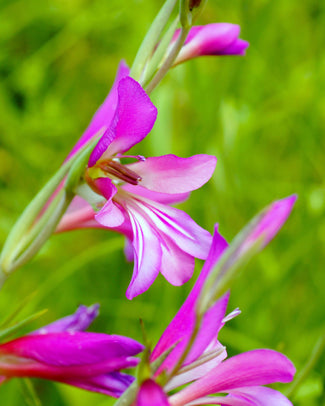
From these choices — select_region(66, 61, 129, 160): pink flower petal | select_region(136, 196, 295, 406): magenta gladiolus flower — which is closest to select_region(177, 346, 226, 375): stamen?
select_region(136, 196, 295, 406): magenta gladiolus flower

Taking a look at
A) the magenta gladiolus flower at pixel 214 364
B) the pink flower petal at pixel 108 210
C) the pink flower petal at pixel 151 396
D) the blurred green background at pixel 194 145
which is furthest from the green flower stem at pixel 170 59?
the blurred green background at pixel 194 145

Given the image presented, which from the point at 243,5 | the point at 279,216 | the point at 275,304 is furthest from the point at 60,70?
the point at 279,216

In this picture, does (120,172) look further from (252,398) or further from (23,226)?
(252,398)

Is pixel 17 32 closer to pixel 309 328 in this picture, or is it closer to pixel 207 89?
pixel 207 89

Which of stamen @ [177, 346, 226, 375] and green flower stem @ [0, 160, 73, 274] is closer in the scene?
stamen @ [177, 346, 226, 375]

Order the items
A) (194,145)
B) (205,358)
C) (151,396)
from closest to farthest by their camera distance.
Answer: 1. (151,396)
2. (205,358)
3. (194,145)

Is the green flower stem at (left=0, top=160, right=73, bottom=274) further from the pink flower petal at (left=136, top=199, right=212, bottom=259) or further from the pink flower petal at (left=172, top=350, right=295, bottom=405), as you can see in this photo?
the pink flower petal at (left=172, top=350, right=295, bottom=405)

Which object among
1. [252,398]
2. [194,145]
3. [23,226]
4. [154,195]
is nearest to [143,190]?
[154,195]
